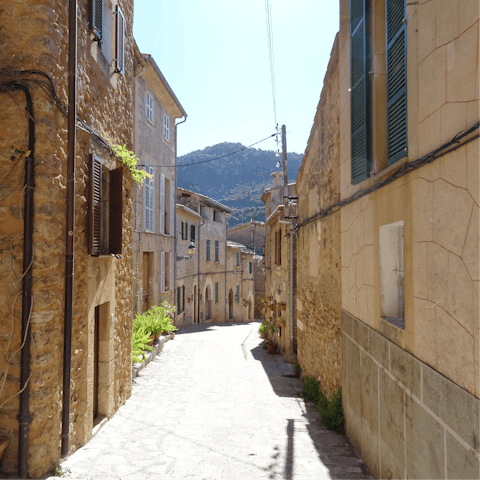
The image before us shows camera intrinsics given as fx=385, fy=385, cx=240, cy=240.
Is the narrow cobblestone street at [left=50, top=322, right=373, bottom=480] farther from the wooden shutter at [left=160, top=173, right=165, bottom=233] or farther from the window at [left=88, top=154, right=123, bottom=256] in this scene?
the wooden shutter at [left=160, top=173, right=165, bottom=233]

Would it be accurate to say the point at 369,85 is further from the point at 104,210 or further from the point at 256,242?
the point at 256,242

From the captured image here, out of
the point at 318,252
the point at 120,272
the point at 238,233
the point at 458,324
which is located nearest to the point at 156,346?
the point at 120,272

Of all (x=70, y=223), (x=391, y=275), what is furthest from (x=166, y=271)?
(x=391, y=275)

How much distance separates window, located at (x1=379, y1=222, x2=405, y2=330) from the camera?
4.10 m

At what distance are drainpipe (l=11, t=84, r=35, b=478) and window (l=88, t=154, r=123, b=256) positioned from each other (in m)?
0.99

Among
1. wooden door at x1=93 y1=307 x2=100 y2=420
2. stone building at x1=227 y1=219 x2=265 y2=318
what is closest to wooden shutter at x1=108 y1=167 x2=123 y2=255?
wooden door at x1=93 y1=307 x2=100 y2=420

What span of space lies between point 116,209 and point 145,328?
19.0 feet

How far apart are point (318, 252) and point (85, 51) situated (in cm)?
521

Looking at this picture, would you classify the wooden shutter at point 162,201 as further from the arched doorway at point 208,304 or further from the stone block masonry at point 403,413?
the arched doorway at point 208,304

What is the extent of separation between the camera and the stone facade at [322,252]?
634cm

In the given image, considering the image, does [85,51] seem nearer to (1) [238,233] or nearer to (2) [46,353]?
(2) [46,353]

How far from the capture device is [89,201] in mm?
4875

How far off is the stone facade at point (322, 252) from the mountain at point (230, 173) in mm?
70528

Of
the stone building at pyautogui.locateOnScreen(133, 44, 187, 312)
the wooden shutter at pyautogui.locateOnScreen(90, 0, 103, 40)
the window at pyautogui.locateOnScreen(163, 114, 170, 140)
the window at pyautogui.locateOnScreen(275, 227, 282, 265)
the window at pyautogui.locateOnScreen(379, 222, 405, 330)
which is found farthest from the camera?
the window at pyautogui.locateOnScreen(163, 114, 170, 140)
